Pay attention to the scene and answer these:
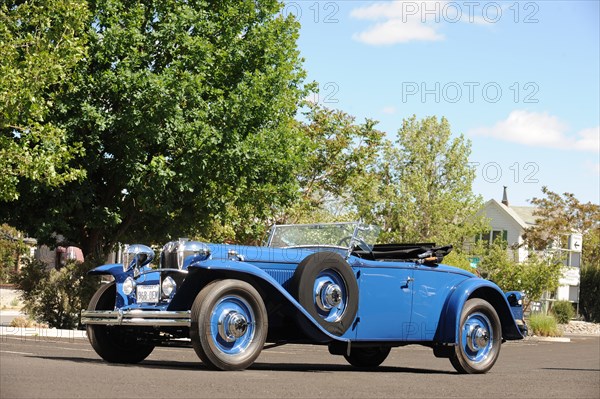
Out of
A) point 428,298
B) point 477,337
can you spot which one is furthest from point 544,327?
point 428,298

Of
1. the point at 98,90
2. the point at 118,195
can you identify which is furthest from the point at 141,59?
the point at 118,195

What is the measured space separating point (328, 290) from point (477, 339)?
8.27ft

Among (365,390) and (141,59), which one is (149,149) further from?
(365,390)

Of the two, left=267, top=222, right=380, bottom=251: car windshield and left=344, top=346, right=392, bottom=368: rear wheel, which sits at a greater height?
left=267, top=222, right=380, bottom=251: car windshield

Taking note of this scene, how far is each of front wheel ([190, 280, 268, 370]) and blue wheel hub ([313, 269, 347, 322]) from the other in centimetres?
87

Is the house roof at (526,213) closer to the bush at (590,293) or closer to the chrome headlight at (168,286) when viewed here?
the bush at (590,293)

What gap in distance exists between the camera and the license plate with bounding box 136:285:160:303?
34.9 ft

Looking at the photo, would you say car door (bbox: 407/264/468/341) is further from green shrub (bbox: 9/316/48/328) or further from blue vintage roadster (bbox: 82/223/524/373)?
green shrub (bbox: 9/316/48/328)

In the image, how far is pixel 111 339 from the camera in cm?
1132

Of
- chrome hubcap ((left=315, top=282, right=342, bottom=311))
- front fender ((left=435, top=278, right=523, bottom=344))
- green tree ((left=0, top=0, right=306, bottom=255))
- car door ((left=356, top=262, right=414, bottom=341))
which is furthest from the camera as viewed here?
green tree ((left=0, top=0, right=306, bottom=255))

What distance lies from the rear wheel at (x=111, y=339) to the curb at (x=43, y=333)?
8.00 m

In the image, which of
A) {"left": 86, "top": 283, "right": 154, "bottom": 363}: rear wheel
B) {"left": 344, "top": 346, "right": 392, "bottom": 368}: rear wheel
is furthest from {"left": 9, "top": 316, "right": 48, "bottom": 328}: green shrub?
{"left": 86, "top": 283, "right": 154, "bottom": 363}: rear wheel

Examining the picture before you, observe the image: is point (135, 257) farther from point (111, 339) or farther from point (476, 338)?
point (476, 338)

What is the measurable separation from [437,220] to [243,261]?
37.3m
